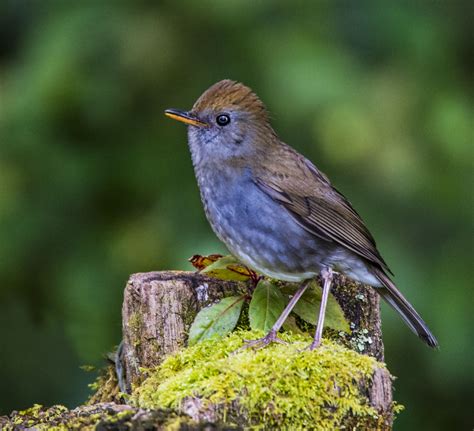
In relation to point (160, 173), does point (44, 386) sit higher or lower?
lower

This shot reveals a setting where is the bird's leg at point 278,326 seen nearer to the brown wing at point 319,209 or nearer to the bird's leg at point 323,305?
the bird's leg at point 323,305

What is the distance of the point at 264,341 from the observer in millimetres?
3518

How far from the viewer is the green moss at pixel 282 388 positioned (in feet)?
9.41

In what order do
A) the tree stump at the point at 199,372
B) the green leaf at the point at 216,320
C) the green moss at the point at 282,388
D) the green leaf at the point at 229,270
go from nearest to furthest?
the tree stump at the point at 199,372 → the green moss at the point at 282,388 → the green leaf at the point at 216,320 → the green leaf at the point at 229,270

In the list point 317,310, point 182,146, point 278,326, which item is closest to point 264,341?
point 278,326

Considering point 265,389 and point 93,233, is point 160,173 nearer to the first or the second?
point 93,233

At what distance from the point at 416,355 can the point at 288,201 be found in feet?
5.55

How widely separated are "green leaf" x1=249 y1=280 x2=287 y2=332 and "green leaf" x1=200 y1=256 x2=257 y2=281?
9cm

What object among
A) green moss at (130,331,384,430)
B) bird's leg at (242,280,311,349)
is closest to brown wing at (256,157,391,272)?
bird's leg at (242,280,311,349)

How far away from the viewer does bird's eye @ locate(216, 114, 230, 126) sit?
4156 millimetres

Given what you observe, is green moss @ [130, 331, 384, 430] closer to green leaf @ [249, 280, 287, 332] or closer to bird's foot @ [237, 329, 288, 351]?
bird's foot @ [237, 329, 288, 351]

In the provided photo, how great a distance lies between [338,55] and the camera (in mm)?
5180

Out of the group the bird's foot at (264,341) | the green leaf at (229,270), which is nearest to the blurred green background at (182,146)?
the green leaf at (229,270)

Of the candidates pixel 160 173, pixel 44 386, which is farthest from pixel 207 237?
pixel 44 386
